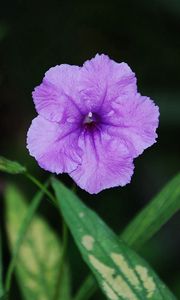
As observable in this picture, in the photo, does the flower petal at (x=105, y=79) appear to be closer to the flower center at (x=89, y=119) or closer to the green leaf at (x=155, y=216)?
the flower center at (x=89, y=119)

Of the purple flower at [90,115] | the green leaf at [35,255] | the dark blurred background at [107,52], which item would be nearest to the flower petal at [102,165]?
the purple flower at [90,115]

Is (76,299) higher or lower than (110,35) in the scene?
lower

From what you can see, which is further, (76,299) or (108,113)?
(76,299)

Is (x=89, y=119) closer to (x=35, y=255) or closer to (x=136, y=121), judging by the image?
(x=136, y=121)

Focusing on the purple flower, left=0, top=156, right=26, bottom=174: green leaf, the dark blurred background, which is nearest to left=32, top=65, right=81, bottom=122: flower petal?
the purple flower

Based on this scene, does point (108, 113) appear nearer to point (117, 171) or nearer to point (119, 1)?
point (117, 171)

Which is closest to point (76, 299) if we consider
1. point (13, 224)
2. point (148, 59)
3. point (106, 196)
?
point (13, 224)

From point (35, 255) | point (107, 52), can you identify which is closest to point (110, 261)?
point (35, 255)

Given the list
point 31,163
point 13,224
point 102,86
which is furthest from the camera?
point 31,163

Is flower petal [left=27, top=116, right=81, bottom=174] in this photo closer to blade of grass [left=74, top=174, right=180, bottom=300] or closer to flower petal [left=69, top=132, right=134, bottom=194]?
flower petal [left=69, top=132, right=134, bottom=194]
